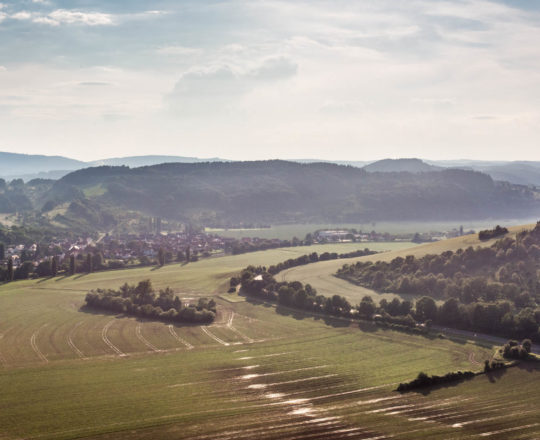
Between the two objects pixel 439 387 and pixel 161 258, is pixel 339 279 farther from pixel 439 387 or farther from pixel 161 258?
Answer: pixel 439 387

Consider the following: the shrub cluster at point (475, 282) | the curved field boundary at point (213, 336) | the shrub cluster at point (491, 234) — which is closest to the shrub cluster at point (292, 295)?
the shrub cluster at point (475, 282)

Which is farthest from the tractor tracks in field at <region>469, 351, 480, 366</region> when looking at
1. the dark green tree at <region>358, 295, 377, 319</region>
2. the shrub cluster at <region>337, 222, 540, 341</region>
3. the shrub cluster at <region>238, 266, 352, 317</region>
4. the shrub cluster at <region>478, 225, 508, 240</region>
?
the shrub cluster at <region>478, 225, 508, 240</region>

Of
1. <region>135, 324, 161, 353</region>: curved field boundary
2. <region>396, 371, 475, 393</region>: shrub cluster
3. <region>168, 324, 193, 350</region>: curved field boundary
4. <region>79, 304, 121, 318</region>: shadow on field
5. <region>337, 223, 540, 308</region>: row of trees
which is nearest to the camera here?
<region>396, 371, 475, 393</region>: shrub cluster

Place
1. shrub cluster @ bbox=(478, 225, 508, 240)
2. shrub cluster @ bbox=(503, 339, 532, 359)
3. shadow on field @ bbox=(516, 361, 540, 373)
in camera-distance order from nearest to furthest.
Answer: shadow on field @ bbox=(516, 361, 540, 373) < shrub cluster @ bbox=(503, 339, 532, 359) < shrub cluster @ bbox=(478, 225, 508, 240)

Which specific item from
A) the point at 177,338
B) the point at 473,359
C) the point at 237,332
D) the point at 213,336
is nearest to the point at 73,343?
the point at 177,338

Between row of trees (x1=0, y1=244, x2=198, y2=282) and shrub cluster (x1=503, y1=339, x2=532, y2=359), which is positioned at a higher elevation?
row of trees (x1=0, y1=244, x2=198, y2=282)

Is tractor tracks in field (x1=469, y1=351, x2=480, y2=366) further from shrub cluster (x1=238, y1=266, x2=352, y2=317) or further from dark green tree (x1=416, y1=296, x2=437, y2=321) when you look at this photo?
shrub cluster (x1=238, y1=266, x2=352, y2=317)

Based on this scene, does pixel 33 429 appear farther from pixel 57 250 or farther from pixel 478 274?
pixel 57 250
